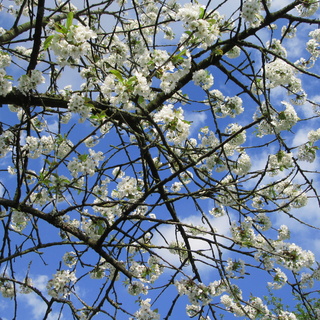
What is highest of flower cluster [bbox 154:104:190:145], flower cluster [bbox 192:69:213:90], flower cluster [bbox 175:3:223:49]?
flower cluster [bbox 192:69:213:90]

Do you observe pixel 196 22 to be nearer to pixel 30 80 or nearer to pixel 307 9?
pixel 30 80

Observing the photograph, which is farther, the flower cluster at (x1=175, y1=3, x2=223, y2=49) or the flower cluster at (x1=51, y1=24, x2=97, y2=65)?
the flower cluster at (x1=175, y1=3, x2=223, y2=49)

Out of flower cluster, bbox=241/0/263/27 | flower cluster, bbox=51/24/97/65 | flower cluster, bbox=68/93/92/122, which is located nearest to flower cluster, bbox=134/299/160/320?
flower cluster, bbox=68/93/92/122

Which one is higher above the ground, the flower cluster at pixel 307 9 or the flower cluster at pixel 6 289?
the flower cluster at pixel 307 9

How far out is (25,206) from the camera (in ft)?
10.3

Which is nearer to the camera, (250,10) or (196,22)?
(196,22)

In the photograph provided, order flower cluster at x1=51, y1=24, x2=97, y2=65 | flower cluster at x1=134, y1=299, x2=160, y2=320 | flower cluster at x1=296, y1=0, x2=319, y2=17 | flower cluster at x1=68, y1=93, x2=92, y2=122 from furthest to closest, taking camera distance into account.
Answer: flower cluster at x1=296, y1=0, x2=319, y2=17, flower cluster at x1=68, y1=93, x2=92, y2=122, flower cluster at x1=134, y1=299, x2=160, y2=320, flower cluster at x1=51, y1=24, x2=97, y2=65

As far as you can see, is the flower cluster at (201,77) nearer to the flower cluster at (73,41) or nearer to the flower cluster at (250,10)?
the flower cluster at (250,10)

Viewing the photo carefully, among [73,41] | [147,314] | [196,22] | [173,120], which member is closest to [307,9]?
[196,22]

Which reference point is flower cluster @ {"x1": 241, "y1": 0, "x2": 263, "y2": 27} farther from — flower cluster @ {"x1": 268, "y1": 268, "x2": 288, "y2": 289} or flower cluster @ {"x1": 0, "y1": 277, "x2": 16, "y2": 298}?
flower cluster @ {"x1": 0, "y1": 277, "x2": 16, "y2": 298}

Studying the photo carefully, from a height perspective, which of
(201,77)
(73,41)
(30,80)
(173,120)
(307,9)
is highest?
(307,9)

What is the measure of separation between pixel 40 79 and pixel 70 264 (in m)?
2.11

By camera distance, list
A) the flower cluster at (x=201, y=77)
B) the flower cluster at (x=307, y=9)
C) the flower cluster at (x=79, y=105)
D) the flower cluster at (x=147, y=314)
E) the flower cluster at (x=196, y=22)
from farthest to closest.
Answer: the flower cluster at (x=307, y=9), the flower cluster at (x=201, y=77), the flower cluster at (x=79, y=105), the flower cluster at (x=147, y=314), the flower cluster at (x=196, y=22)

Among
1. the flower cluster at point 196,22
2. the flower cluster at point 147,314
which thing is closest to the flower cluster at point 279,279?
the flower cluster at point 147,314
